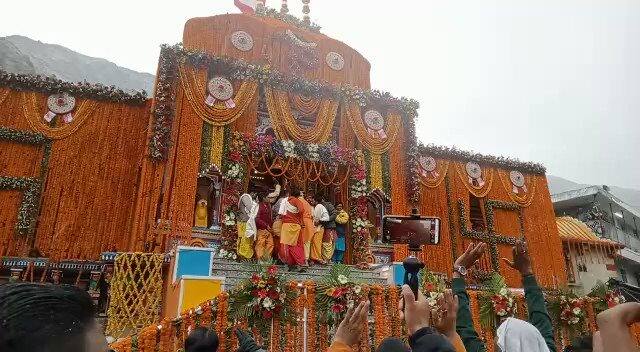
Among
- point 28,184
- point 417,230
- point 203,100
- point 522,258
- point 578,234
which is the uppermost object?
point 203,100

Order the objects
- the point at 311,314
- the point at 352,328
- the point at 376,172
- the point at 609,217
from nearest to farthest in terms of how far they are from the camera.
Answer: the point at 352,328 < the point at 311,314 < the point at 376,172 < the point at 609,217

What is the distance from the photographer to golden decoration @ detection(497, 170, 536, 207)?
17.6 m

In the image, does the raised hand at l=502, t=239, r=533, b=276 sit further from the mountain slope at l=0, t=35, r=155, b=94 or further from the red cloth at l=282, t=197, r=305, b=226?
the mountain slope at l=0, t=35, r=155, b=94

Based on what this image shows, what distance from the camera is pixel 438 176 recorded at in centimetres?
1666

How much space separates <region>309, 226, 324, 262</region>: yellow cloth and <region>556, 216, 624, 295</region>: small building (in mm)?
11981

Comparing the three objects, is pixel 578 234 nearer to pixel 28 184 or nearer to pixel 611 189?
pixel 28 184

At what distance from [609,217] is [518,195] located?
31.9 ft

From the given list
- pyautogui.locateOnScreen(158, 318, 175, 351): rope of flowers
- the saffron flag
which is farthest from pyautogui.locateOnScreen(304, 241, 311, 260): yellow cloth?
the saffron flag

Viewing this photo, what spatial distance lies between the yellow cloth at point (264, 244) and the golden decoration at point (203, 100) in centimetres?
375

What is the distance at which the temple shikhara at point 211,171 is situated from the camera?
1055 cm

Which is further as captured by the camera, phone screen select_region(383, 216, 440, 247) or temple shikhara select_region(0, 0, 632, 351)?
temple shikhara select_region(0, 0, 632, 351)

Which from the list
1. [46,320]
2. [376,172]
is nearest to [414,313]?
[46,320]

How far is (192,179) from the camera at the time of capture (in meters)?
12.0

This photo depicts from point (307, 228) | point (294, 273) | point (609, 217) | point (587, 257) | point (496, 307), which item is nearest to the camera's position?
point (496, 307)
